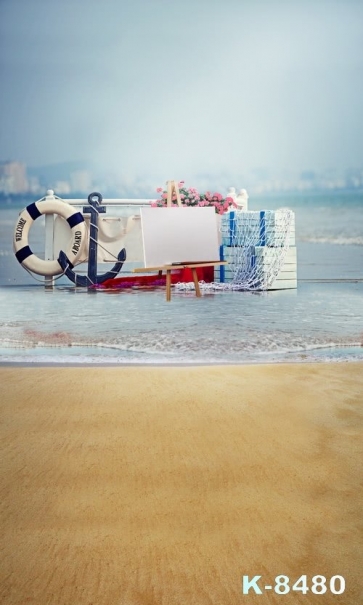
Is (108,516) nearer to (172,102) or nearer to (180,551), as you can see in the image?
(180,551)

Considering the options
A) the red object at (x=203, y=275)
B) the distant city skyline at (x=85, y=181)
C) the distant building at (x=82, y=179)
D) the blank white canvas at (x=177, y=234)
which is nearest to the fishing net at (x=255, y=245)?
the red object at (x=203, y=275)

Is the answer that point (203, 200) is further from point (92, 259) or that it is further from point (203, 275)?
point (92, 259)

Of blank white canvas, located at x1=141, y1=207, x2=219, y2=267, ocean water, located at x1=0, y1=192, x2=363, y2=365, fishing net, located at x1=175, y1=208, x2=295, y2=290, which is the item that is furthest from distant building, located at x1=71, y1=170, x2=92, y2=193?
blank white canvas, located at x1=141, y1=207, x2=219, y2=267

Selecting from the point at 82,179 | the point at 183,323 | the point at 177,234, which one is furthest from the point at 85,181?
the point at 183,323

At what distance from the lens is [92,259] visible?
23.3 ft

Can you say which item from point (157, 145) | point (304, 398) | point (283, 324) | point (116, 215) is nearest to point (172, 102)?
point (157, 145)

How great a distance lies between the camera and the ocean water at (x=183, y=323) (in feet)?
11.2

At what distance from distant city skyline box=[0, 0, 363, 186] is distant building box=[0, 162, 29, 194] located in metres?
0.16

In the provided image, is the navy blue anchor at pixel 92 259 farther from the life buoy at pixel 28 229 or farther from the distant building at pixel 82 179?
the distant building at pixel 82 179

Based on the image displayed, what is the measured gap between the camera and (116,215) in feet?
24.2

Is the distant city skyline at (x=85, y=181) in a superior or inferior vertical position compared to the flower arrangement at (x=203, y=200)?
superior

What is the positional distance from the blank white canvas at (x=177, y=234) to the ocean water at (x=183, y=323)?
0.99 ft

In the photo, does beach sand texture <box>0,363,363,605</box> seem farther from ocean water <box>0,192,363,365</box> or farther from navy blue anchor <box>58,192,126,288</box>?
navy blue anchor <box>58,192,126,288</box>

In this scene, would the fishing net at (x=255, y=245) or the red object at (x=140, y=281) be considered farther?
the red object at (x=140, y=281)
